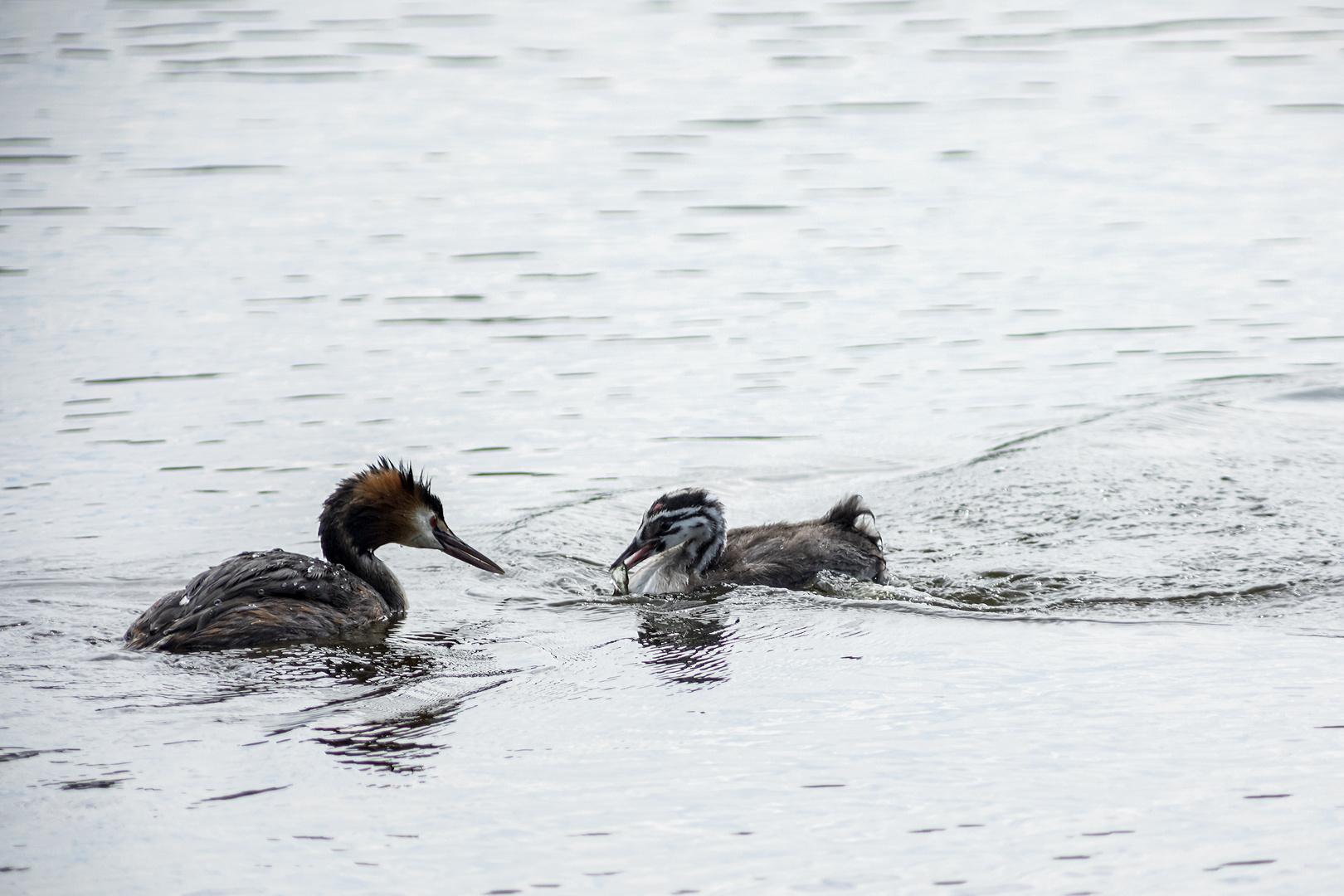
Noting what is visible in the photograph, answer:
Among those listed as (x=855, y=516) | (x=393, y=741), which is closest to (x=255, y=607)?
(x=393, y=741)

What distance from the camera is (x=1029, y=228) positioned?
1755cm

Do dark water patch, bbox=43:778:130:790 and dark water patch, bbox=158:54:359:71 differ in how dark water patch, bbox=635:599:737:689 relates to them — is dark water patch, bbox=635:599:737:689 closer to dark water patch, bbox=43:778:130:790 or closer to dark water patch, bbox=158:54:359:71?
dark water patch, bbox=43:778:130:790

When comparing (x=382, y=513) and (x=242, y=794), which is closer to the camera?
(x=242, y=794)

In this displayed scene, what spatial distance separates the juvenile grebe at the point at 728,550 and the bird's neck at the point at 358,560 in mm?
1245

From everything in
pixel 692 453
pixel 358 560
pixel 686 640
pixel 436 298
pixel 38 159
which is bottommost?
pixel 686 640

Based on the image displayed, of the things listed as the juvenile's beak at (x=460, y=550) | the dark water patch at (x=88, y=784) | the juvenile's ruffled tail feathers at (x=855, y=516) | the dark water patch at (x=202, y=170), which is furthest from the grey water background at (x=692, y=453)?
the juvenile's ruffled tail feathers at (x=855, y=516)

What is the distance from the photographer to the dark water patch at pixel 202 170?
20281 mm

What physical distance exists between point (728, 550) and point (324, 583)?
2409mm

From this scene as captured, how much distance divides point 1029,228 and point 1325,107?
7.34 metres

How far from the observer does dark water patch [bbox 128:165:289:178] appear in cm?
2028

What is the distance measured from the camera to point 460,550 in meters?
8.77

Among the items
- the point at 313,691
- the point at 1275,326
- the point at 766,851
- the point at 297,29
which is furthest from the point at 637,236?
the point at 297,29

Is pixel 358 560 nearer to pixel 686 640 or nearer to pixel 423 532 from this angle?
pixel 423 532

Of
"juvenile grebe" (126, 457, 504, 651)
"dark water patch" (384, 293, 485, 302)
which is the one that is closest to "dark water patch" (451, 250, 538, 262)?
"dark water patch" (384, 293, 485, 302)
